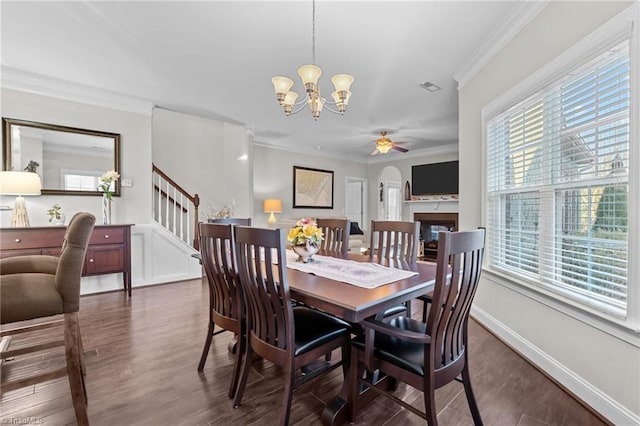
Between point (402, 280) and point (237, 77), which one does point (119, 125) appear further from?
point (402, 280)

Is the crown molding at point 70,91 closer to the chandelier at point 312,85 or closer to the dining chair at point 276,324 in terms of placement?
the chandelier at point 312,85

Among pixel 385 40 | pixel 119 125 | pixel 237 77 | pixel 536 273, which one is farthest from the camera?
pixel 119 125

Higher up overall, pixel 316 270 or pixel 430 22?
pixel 430 22

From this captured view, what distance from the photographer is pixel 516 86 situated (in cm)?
237

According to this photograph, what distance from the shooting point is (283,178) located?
684 cm

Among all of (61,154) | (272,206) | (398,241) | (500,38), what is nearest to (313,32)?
(500,38)

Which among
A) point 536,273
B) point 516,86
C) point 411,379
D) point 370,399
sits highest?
point 516,86

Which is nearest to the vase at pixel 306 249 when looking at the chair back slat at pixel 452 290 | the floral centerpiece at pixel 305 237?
the floral centerpiece at pixel 305 237

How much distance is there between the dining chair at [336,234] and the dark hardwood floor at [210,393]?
105 centimetres

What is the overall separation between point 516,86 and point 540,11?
500 mm

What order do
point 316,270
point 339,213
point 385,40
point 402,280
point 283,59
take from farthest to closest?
point 339,213
point 283,59
point 385,40
point 316,270
point 402,280

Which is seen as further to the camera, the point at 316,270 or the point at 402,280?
the point at 316,270

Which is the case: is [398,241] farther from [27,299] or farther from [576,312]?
[27,299]

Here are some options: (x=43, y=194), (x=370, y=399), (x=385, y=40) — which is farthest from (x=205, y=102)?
(x=370, y=399)
